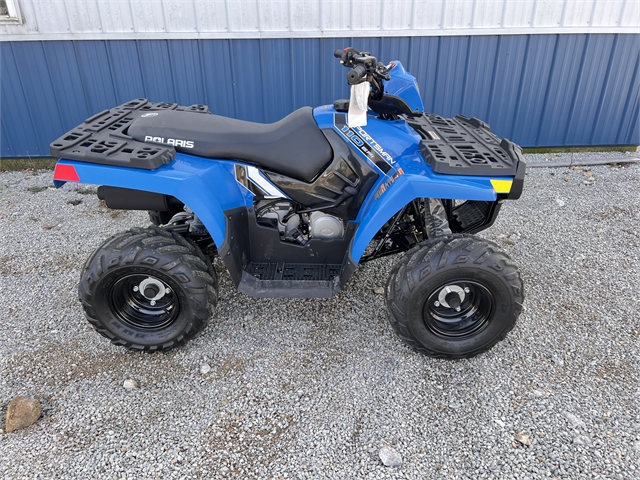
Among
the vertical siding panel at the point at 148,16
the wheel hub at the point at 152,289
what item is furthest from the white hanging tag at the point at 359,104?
the vertical siding panel at the point at 148,16

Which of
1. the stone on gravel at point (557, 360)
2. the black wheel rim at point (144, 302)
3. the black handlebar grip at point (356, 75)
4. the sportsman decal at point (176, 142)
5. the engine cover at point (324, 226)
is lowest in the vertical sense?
the stone on gravel at point (557, 360)

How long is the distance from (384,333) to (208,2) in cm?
417

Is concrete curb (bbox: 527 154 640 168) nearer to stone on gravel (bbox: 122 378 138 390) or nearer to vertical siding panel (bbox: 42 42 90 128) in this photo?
stone on gravel (bbox: 122 378 138 390)

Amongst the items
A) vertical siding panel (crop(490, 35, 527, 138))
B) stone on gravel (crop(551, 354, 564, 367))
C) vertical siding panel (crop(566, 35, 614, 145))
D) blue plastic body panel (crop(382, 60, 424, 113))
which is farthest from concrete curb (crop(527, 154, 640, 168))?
blue plastic body panel (crop(382, 60, 424, 113))

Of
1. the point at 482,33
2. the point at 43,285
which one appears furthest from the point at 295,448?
the point at 482,33

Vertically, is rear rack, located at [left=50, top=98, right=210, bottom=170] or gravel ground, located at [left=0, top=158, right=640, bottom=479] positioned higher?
rear rack, located at [left=50, top=98, right=210, bottom=170]

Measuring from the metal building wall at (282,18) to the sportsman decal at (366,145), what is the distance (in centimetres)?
305

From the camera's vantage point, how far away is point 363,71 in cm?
243

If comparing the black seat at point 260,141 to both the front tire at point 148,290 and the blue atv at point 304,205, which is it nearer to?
the blue atv at point 304,205

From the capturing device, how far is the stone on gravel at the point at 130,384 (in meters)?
2.65

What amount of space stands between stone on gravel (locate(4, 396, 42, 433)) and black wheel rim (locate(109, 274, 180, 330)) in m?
0.63

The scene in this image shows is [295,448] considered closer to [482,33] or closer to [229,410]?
[229,410]

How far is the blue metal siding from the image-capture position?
540cm

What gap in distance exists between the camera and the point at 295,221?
304 cm
